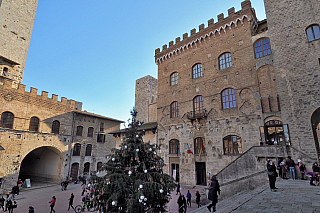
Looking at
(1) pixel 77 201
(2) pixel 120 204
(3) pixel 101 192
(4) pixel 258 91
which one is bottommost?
(1) pixel 77 201

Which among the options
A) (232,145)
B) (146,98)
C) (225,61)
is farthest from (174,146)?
(146,98)

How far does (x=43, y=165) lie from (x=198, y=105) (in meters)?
24.8

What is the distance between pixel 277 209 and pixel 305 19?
48.9 ft

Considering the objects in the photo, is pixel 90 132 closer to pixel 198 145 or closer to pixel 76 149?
pixel 76 149

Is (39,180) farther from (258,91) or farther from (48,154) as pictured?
(258,91)

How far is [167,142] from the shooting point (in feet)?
69.6

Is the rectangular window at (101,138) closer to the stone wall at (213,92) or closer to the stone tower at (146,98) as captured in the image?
the stone tower at (146,98)

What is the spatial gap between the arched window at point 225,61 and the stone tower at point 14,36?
25.1 m

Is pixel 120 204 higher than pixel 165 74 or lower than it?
lower

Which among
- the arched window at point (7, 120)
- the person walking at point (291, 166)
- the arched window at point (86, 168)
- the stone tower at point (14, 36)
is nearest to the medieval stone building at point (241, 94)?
the person walking at point (291, 166)

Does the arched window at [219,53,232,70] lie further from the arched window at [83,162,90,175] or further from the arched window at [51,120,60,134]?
the arched window at [83,162,90,175]

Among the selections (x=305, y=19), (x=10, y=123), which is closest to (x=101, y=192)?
(x=305, y=19)

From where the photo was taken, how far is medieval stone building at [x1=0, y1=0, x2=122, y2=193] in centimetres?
1977

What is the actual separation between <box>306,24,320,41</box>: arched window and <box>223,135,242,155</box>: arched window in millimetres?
9648
